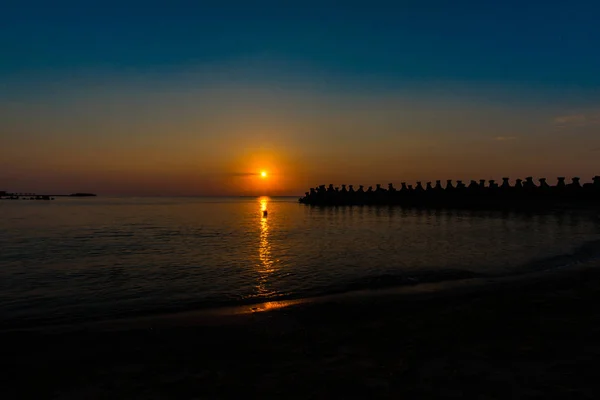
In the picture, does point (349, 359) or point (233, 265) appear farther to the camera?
point (233, 265)

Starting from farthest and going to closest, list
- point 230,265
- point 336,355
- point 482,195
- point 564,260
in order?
1. point 482,195
2. point 230,265
3. point 564,260
4. point 336,355

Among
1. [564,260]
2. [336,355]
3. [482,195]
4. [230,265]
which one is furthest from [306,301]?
[482,195]

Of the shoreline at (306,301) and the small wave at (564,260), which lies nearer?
the shoreline at (306,301)

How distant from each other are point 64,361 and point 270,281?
249 inches

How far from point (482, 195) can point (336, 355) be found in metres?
47.9

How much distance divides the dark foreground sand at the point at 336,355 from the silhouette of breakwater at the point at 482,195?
117 ft

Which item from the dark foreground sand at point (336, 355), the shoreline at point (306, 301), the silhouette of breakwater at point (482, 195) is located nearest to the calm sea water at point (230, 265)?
the shoreline at point (306, 301)

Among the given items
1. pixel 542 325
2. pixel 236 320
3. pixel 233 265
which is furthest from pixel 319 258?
pixel 542 325

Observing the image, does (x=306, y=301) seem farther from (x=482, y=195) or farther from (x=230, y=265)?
(x=482, y=195)

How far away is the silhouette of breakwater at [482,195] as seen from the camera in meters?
37.2

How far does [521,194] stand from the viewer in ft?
139

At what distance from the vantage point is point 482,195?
157ft

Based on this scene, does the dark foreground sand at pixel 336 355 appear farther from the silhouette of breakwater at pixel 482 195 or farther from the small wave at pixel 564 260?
the silhouette of breakwater at pixel 482 195

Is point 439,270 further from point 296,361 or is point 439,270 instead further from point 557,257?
point 296,361
